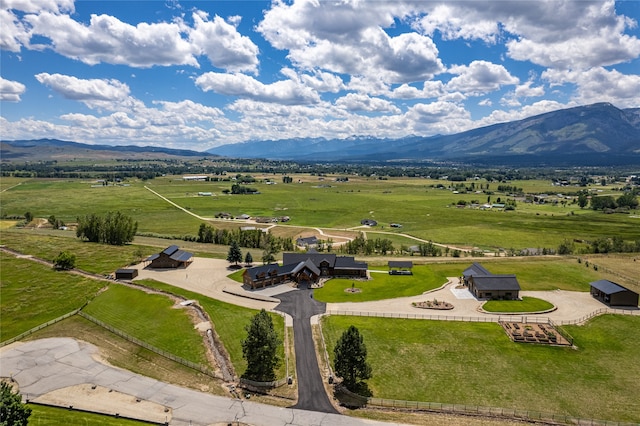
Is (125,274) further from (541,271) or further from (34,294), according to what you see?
(541,271)

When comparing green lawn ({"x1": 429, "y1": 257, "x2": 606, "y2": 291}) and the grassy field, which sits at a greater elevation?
green lawn ({"x1": 429, "y1": 257, "x2": 606, "y2": 291})

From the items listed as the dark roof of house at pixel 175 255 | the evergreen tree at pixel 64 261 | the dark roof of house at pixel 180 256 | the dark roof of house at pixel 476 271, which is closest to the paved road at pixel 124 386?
the dark roof of house at pixel 180 256

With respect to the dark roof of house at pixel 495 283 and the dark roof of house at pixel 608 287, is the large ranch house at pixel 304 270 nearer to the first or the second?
the dark roof of house at pixel 495 283

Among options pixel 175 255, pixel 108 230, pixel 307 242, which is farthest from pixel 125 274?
pixel 307 242

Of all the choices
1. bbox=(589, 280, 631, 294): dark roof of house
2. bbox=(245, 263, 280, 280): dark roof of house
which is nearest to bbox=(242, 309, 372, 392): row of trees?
bbox=(245, 263, 280, 280): dark roof of house

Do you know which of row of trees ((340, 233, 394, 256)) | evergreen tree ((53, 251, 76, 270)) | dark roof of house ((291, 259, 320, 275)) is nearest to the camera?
dark roof of house ((291, 259, 320, 275))

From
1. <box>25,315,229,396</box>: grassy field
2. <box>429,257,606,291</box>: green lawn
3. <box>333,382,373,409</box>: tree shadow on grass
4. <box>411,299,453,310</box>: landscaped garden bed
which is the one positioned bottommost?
<box>333,382,373,409</box>: tree shadow on grass

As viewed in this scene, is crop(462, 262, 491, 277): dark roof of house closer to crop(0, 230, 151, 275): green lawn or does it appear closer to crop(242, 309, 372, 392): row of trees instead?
crop(242, 309, 372, 392): row of trees
